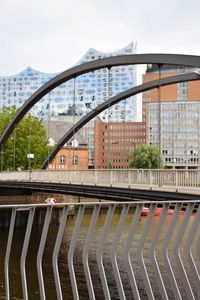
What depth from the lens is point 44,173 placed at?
35.2 metres

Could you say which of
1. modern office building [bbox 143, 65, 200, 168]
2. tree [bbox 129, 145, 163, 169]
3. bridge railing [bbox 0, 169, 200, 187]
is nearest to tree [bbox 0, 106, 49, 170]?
tree [bbox 129, 145, 163, 169]

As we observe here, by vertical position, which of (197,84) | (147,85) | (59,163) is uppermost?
(197,84)

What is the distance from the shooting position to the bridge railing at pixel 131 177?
66.2ft

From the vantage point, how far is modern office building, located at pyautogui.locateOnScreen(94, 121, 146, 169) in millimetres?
125688

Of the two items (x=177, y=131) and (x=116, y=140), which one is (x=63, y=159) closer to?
(x=116, y=140)

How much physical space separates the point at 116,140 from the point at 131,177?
10200cm

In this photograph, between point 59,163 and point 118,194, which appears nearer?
point 118,194

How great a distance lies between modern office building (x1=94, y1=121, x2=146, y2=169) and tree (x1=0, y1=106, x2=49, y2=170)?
51.3 meters

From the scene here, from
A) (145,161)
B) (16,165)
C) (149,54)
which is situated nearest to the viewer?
(149,54)

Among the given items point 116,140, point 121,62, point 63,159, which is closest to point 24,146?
point 63,159

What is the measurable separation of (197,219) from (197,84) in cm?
14906

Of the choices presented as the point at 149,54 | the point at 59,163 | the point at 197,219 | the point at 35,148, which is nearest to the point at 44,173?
the point at 149,54

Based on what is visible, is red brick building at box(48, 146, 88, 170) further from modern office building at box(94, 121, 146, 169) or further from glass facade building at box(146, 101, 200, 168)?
glass facade building at box(146, 101, 200, 168)

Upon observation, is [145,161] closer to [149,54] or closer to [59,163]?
[59,163]
